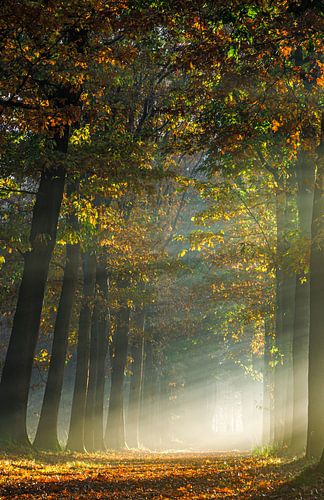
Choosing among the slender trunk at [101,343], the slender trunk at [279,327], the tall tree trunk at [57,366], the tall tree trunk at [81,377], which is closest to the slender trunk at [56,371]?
the tall tree trunk at [57,366]

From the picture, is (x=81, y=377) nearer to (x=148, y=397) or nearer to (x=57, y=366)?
(x=57, y=366)

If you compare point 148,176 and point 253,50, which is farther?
point 148,176

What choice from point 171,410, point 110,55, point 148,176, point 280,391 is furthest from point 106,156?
point 171,410

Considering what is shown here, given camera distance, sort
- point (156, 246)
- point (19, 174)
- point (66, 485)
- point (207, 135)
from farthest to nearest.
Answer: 1. point (156, 246)
2. point (19, 174)
3. point (207, 135)
4. point (66, 485)

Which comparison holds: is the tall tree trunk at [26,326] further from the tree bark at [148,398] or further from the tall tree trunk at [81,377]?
the tree bark at [148,398]

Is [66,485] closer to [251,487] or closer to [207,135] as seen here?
[251,487]

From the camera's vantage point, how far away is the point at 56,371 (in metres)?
19.4

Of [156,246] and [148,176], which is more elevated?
[156,246]

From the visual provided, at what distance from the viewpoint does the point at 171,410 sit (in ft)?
189

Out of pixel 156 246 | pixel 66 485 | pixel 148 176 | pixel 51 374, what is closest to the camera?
pixel 66 485

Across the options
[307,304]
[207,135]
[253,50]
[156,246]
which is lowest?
[307,304]

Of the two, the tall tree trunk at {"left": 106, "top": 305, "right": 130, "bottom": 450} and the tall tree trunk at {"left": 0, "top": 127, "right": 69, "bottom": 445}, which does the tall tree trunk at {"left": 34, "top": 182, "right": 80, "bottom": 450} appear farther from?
the tall tree trunk at {"left": 106, "top": 305, "right": 130, "bottom": 450}

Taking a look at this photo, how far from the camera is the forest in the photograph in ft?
34.2

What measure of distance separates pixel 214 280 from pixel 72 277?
10402 millimetres
